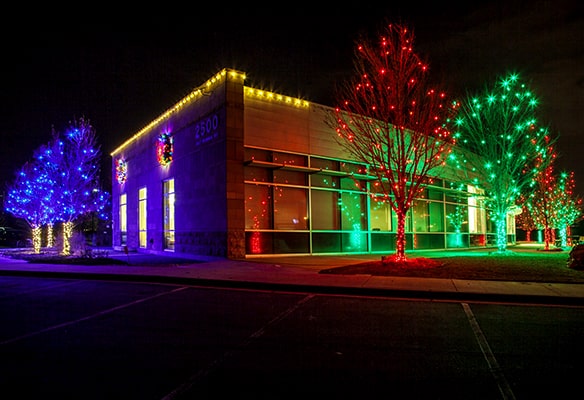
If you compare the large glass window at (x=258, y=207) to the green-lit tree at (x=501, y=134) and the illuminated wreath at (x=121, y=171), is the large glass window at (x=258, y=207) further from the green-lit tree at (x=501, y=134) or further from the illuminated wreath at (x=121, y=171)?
the illuminated wreath at (x=121, y=171)

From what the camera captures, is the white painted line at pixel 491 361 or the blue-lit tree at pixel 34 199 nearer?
the white painted line at pixel 491 361

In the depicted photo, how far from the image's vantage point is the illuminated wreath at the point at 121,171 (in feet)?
99.3

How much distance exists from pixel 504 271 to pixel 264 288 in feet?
22.3

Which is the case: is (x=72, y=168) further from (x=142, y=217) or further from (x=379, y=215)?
(x=379, y=215)

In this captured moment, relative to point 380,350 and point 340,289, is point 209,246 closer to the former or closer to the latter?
point 340,289

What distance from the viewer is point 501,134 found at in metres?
20.0

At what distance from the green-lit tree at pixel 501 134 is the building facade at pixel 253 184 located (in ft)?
4.80

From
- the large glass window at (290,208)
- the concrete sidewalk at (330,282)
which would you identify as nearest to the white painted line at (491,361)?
the concrete sidewalk at (330,282)

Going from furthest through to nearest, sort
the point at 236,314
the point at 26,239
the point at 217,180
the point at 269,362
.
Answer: the point at 26,239, the point at 217,180, the point at 236,314, the point at 269,362

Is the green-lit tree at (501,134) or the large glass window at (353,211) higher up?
the green-lit tree at (501,134)

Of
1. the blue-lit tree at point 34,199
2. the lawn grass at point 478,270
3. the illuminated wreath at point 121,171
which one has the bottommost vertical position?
the lawn grass at point 478,270

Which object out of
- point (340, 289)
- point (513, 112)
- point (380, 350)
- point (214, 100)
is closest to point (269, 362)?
point (380, 350)

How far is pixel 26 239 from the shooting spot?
→ 121 feet

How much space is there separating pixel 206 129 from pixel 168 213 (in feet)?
19.6
